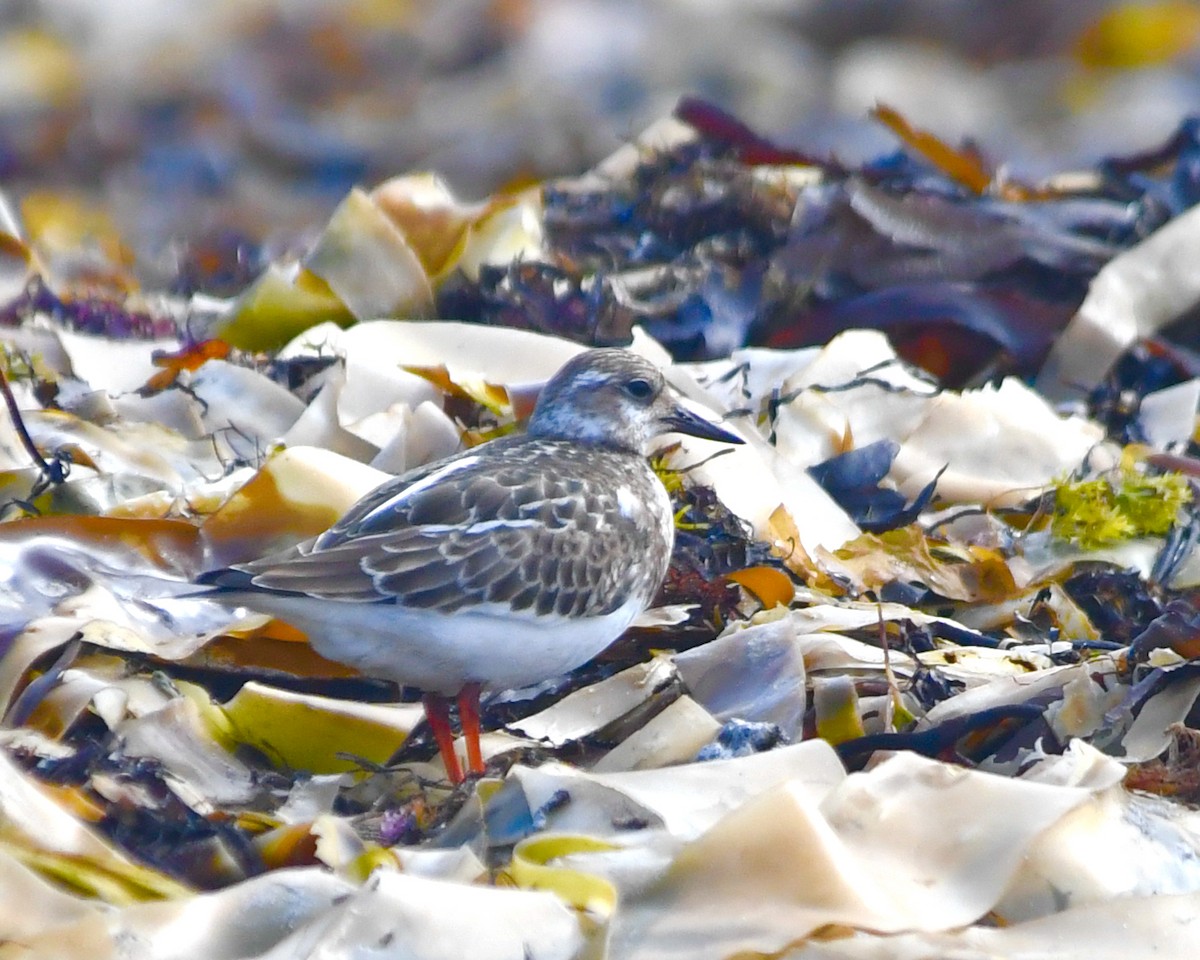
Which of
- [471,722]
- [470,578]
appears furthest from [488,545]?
[471,722]

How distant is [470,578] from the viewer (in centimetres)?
235

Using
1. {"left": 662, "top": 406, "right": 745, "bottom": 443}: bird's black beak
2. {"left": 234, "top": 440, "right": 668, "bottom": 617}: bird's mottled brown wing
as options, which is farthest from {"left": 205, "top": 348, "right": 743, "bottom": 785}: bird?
{"left": 662, "top": 406, "right": 745, "bottom": 443}: bird's black beak

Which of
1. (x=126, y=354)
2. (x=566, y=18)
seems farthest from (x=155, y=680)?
(x=566, y=18)

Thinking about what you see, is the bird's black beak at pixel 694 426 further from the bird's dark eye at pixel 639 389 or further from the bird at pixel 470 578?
the bird at pixel 470 578

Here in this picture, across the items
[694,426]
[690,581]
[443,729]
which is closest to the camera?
[443,729]

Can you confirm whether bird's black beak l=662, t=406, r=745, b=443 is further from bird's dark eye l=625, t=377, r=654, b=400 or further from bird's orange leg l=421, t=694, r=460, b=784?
bird's orange leg l=421, t=694, r=460, b=784

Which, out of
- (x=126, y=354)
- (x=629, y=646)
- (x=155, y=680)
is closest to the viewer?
(x=155, y=680)

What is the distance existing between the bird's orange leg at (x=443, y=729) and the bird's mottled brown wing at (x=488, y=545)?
134 mm

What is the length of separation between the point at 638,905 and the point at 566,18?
6256 mm

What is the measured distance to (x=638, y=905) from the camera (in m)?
1.57

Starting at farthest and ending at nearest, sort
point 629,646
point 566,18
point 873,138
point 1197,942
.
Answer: point 566,18, point 873,138, point 629,646, point 1197,942

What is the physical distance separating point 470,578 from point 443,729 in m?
0.22

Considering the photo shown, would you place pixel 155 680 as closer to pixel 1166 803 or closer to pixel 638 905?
pixel 638 905

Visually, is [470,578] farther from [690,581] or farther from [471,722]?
[690,581]
